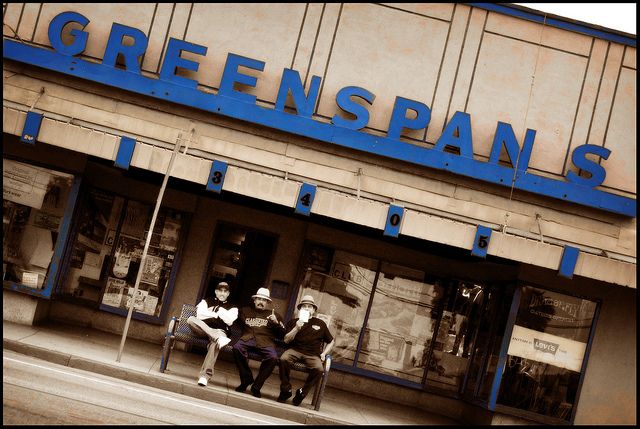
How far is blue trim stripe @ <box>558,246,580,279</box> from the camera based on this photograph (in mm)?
12539

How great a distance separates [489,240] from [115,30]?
756cm

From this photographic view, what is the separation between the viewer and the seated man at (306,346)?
11.3 metres

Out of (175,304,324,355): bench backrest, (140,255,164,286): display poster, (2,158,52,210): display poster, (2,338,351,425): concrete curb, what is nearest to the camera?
(2,338,351,425): concrete curb

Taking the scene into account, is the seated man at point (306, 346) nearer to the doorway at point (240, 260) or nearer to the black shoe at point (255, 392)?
the black shoe at point (255, 392)

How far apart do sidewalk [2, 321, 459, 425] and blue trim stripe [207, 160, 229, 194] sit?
3.07 metres

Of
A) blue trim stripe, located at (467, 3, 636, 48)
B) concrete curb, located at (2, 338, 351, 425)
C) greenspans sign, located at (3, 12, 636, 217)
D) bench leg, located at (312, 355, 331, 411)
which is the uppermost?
blue trim stripe, located at (467, 3, 636, 48)

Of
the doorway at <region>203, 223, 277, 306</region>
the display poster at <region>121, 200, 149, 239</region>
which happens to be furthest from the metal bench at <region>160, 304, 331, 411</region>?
the display poster at <region>121, 200, 149, 239</region>

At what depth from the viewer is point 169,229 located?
48.4 feet

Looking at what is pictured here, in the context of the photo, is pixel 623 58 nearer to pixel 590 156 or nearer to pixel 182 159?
pixel 590 156

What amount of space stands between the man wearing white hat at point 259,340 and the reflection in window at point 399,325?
3148 millimetres

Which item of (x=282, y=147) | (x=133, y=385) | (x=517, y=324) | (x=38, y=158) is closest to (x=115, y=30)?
(x=38, y=158)

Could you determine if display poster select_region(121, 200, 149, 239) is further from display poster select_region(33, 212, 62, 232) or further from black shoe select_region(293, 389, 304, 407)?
black shoe select_region(293, 389, 304, 407)

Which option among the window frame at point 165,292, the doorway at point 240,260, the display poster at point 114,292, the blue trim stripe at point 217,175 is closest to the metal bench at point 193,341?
the blue trim stripe at point 217,175

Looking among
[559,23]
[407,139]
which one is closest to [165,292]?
[407,139]
